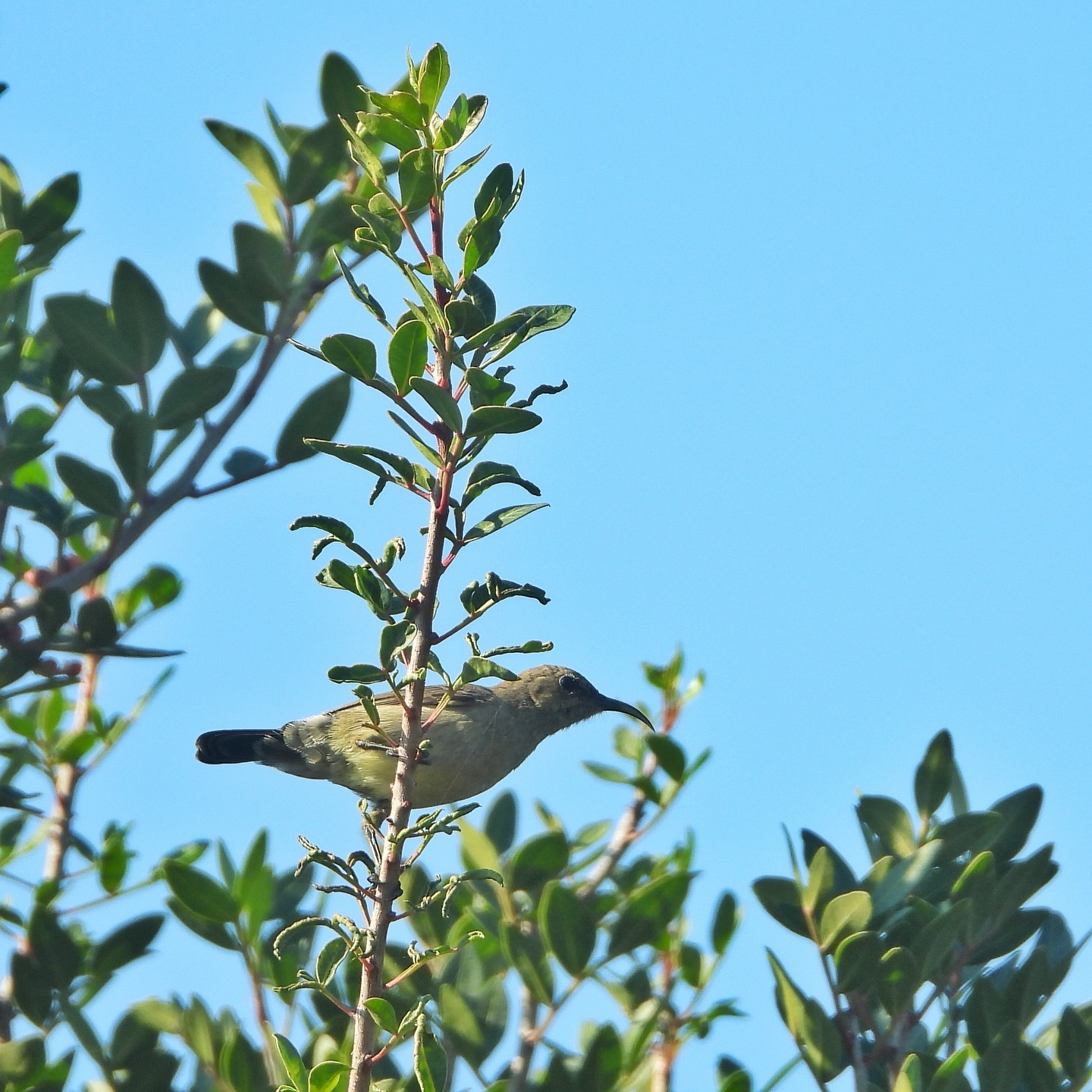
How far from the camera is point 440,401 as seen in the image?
230 cm

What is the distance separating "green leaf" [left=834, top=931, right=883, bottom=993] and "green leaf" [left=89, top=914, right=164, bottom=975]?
72.9 inches

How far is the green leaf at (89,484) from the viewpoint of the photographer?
139 inches

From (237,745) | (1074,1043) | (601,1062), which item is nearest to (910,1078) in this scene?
(1074,1043)

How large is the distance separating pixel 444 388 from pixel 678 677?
2762 millimetres

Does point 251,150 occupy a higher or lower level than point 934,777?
higher

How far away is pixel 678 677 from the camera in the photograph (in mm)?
4977

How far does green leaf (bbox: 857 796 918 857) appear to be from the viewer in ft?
11.3

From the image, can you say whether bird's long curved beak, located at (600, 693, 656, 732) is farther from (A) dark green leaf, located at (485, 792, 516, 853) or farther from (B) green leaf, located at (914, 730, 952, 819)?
(B) green leaf, located at (914, 730, 952, 819)

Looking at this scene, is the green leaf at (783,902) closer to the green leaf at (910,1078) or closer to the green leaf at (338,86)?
the green leaf at (910,1078)

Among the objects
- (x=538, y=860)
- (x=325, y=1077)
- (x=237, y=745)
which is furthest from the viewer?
(x=237, y=745)

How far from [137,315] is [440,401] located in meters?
1.67

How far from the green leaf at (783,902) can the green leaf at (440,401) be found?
4.65 feet

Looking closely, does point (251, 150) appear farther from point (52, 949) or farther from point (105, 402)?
point (52, 949)

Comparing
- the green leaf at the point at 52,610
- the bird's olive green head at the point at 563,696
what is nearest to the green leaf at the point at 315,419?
the green leaf at the point at 52,610
